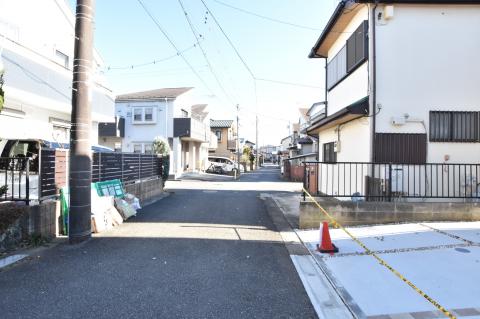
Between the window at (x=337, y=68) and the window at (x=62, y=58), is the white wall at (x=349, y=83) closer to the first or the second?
the window at (x=337, y=68)

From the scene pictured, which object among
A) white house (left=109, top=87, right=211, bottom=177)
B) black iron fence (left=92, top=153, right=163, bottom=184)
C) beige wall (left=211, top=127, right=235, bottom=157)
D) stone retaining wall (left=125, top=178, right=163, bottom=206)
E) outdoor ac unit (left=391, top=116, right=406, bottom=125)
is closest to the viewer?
outdoor ac unit (left=391, top=116, right=406, bottom=125)

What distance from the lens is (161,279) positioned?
13.2ft

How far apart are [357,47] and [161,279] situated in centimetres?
785

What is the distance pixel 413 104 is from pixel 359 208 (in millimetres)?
3162

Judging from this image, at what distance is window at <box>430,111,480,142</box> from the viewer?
24.9 feet

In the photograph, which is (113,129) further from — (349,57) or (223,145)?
(223,145)

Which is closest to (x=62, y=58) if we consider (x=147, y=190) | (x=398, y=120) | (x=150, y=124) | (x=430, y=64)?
(x=147, y=190)

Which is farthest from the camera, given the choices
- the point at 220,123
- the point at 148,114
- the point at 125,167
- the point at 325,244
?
the point at 220,123

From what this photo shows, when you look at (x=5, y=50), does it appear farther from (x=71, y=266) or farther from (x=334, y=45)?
(x=334, y=45)

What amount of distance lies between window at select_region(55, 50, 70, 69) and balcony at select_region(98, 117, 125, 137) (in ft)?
39.2

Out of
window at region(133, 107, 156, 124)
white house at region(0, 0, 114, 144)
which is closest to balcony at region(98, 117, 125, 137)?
window at region(133, 107, 156, 124)

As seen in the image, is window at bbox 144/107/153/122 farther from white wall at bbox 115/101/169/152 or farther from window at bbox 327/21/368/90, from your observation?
window at bbox 327/21/368/90

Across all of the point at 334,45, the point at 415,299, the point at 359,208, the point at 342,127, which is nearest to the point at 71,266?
the point at 415,299

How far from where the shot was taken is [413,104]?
24.9ft
